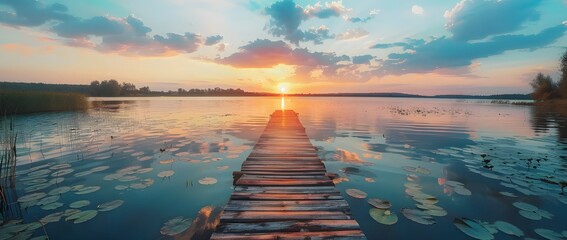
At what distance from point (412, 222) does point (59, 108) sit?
50397mm

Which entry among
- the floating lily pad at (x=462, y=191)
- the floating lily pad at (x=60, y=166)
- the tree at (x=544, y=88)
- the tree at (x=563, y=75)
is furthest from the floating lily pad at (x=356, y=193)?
the tree at (x=544, y=88)

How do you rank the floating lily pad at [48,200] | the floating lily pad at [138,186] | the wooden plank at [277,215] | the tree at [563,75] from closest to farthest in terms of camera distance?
the wooden plank at [277,215] → the floating lily pad at [48,200] → the floating lily pad at [138,186] → the tree at [563,75]

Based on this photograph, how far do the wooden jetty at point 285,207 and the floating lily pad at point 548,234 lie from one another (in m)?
4.48

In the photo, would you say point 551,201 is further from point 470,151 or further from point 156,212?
point 156,212

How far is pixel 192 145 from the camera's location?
16000 millimetres

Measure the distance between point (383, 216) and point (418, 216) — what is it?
2.92ft

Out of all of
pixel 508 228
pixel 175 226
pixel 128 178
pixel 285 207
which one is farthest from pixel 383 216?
pixel 128 178

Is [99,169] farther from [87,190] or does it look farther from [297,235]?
[297,235]

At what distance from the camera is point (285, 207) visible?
17.4 feet

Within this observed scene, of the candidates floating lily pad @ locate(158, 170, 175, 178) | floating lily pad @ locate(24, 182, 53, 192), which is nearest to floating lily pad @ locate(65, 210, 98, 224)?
floating lily pad @ locate(24, 182, 53, 192)

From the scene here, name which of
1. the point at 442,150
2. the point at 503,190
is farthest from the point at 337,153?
the point at 503,190

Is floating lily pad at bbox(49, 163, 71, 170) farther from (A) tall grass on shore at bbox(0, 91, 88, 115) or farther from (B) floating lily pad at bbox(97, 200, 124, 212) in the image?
(A) tall grass on shore at bbox(0, 91, 88, 115)

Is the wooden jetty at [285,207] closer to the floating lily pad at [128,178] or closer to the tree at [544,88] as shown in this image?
the floating lily pad at [128,178]

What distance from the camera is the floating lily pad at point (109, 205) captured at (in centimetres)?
701
